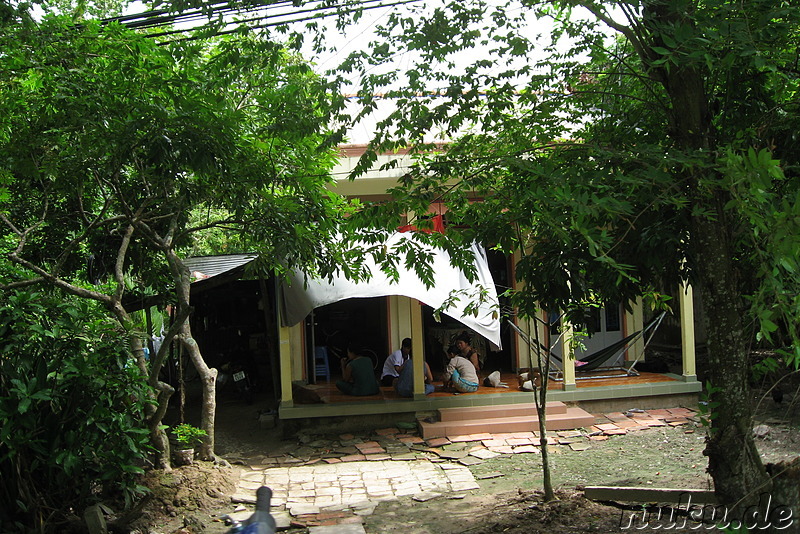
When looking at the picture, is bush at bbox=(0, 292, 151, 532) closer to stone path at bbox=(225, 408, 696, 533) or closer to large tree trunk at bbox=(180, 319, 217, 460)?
large tree trunk at bbox=(180, 319, 217, 460)

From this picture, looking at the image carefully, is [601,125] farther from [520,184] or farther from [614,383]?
[614,383]

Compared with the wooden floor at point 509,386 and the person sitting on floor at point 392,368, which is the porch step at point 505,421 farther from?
the person sitting on floor at point 392,368

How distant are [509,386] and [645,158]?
6.51 metres

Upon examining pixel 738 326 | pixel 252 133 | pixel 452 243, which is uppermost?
pixel 252 133

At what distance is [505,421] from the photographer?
9211mm

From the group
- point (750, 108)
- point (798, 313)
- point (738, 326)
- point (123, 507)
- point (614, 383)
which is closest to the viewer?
point (798, 313)

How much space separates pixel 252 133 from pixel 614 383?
22.3ft

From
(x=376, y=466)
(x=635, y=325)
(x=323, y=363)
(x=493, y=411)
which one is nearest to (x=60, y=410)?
(x=376, y=466)

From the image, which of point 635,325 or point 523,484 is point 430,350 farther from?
point 523,484

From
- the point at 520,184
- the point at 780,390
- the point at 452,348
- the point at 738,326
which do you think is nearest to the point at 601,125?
the point at 520,184

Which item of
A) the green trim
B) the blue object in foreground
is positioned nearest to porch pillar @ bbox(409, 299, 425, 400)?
the green trim

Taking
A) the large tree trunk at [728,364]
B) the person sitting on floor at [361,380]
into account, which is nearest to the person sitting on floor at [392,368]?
the person sitting on floor at [361,380]

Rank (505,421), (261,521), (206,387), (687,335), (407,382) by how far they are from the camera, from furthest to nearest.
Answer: (687,335)
(407,382)
(505,421)
(206,387)
(261,521)

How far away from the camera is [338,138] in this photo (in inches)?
198
